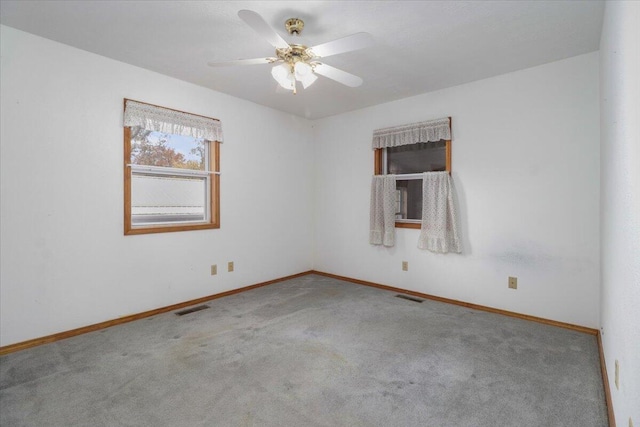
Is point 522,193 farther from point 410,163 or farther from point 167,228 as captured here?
point 167,228

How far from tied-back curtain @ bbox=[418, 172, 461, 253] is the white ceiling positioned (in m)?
1.09

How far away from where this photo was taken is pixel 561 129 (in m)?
2.90

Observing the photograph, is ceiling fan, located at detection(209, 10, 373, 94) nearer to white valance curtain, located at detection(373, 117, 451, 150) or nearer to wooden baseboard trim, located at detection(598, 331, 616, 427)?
white valance curtain, located at detection(373, 117, 451, 150)

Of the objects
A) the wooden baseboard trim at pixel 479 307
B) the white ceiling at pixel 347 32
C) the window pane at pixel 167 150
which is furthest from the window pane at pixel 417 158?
the window pane at pixel 167 150

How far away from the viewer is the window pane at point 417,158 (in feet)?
12.4

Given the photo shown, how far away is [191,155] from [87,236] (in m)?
1.30

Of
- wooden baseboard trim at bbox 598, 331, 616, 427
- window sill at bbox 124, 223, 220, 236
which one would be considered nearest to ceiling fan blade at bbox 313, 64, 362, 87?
window sill at bbox 124, 223, 220, 236

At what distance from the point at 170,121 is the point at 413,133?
8.82ft

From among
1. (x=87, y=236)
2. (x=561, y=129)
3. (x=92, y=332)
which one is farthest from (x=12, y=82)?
(x=561, y=129)

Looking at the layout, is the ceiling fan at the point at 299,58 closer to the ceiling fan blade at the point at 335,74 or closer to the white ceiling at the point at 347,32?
the ceiling fan blade at the point at 335,74

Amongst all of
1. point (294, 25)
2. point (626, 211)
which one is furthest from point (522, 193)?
point (294, 25)

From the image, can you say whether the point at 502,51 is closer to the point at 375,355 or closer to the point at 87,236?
the point at 375,355

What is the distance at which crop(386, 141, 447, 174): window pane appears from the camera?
3.77m

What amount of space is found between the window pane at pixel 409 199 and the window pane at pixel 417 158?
153 mm
